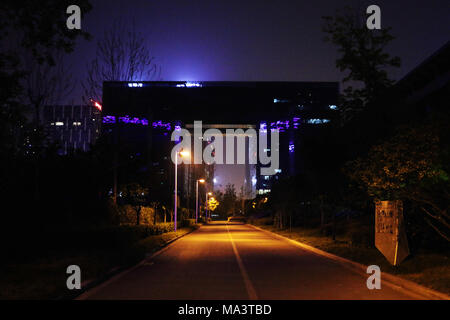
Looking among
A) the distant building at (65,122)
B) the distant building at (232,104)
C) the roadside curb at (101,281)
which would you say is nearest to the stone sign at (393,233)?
the roadside curb at (101,281)

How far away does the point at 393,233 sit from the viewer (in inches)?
625

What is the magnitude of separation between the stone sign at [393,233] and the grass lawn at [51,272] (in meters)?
8.77

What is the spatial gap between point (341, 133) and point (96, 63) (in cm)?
1493

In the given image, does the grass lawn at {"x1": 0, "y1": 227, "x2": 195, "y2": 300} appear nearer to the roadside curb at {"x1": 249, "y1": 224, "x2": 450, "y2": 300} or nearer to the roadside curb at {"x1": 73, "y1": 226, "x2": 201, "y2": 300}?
the roadside curb at {"x1": 73, "y1": 226, "x2": 201, "y2": 300}

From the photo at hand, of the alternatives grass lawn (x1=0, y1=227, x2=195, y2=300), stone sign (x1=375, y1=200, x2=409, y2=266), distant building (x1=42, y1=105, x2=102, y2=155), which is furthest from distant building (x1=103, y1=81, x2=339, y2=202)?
stone sign (x1=375, y1=200, x2=409, y2=266)

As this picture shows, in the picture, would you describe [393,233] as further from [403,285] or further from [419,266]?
[403,285]

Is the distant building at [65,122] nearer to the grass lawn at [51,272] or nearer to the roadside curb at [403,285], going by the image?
the grass lawn at [51,272]

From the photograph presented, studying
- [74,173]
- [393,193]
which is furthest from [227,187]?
[393,193]

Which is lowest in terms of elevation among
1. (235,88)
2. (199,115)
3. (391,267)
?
(391,267)

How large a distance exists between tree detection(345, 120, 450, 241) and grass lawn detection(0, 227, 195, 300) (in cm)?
868

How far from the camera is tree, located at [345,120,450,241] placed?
1353 centimetres

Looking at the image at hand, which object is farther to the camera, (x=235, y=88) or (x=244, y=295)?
(x=235, y=88)
